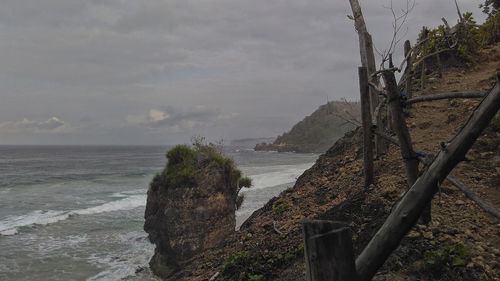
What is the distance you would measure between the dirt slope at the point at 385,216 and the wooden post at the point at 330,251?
4.60 ft

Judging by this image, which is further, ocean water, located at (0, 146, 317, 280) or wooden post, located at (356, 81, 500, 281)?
ocean water, located at (0, 146, 317, 280)

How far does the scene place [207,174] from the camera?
1875 centimetres

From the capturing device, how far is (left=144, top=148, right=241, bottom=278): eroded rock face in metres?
17.3

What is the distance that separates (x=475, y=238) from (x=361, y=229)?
1.86 meters

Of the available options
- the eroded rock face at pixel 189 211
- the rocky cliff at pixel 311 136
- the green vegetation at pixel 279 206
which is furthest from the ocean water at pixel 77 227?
the rocky cliff at pixel 311 136

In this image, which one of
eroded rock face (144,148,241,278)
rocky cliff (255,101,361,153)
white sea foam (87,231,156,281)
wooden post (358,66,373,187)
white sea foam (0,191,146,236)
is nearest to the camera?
wooden post (358,66,373,187)

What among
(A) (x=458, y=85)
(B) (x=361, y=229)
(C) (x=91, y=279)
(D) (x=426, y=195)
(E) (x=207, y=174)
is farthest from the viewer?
(E) (x=207, y=174)

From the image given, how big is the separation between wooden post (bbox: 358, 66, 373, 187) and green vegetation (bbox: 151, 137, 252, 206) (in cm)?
1179

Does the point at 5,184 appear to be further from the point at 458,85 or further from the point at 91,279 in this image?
the point at 458,85

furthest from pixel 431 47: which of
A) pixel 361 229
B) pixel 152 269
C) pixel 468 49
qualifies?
pixel 152 269

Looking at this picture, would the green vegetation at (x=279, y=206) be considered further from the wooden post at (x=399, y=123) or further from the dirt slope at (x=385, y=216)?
the wooden post at (x=399, y=123)

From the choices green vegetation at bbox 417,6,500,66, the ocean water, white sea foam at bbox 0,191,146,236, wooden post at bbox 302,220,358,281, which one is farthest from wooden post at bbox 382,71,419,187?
white sea foam at bbox 0,191,146,236

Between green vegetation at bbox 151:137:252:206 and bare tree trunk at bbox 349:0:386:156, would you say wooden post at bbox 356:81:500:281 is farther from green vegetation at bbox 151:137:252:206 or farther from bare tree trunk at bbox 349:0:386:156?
green vegetation at bbox 151:137:252:206

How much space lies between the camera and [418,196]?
2705 millimetres
